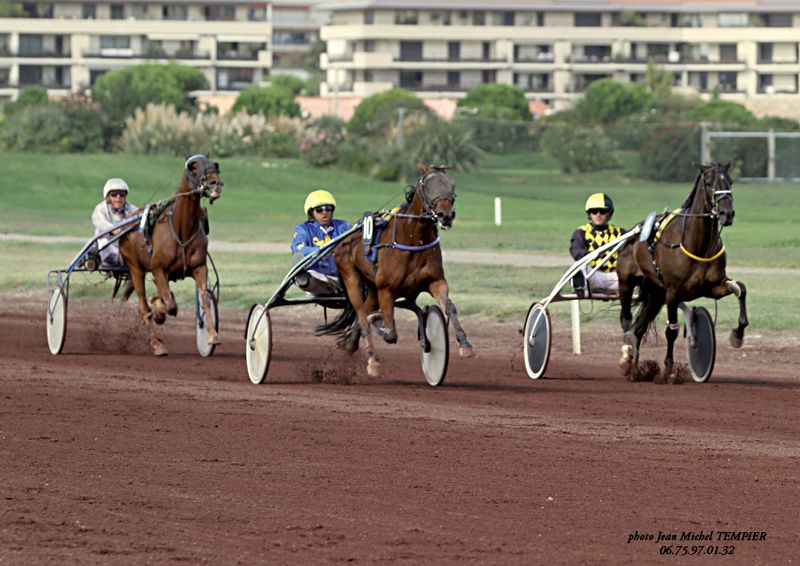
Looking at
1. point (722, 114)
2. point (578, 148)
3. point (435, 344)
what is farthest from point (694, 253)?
point (722, 114)

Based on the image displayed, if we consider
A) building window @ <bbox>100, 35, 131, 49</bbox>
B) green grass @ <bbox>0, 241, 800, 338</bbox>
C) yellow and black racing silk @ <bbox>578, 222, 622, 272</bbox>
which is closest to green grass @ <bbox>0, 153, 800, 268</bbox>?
green grass @ <bbox>0, 241, 800, 338</bbox>

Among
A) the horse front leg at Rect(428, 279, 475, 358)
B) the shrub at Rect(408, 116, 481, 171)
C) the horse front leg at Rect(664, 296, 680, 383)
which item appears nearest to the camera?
the horse front leg at Rect(428, 279, 475, 358)

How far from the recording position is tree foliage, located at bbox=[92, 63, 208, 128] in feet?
208

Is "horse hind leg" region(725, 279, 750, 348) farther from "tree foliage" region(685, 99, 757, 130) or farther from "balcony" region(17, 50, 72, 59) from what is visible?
"balcony" region(17, 50, 72, 59)

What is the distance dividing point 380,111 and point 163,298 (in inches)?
2447

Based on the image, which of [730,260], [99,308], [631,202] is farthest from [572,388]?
[631,202]

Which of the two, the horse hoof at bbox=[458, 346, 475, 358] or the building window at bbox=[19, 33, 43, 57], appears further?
the building window at bbox=[19, 33, 43, 57]

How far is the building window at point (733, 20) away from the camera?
12888cm

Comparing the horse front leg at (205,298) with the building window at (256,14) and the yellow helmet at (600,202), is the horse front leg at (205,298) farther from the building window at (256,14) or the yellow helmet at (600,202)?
the building window at (256,14)

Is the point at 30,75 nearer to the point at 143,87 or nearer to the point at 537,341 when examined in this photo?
the point at 143,87

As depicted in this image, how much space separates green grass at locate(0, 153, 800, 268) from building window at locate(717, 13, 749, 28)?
7535cm

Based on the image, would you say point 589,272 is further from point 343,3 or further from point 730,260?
point 343,3

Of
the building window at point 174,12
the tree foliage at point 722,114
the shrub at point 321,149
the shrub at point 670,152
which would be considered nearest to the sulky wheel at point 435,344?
the shrub at point 670,152

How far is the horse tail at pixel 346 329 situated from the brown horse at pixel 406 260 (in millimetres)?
586
